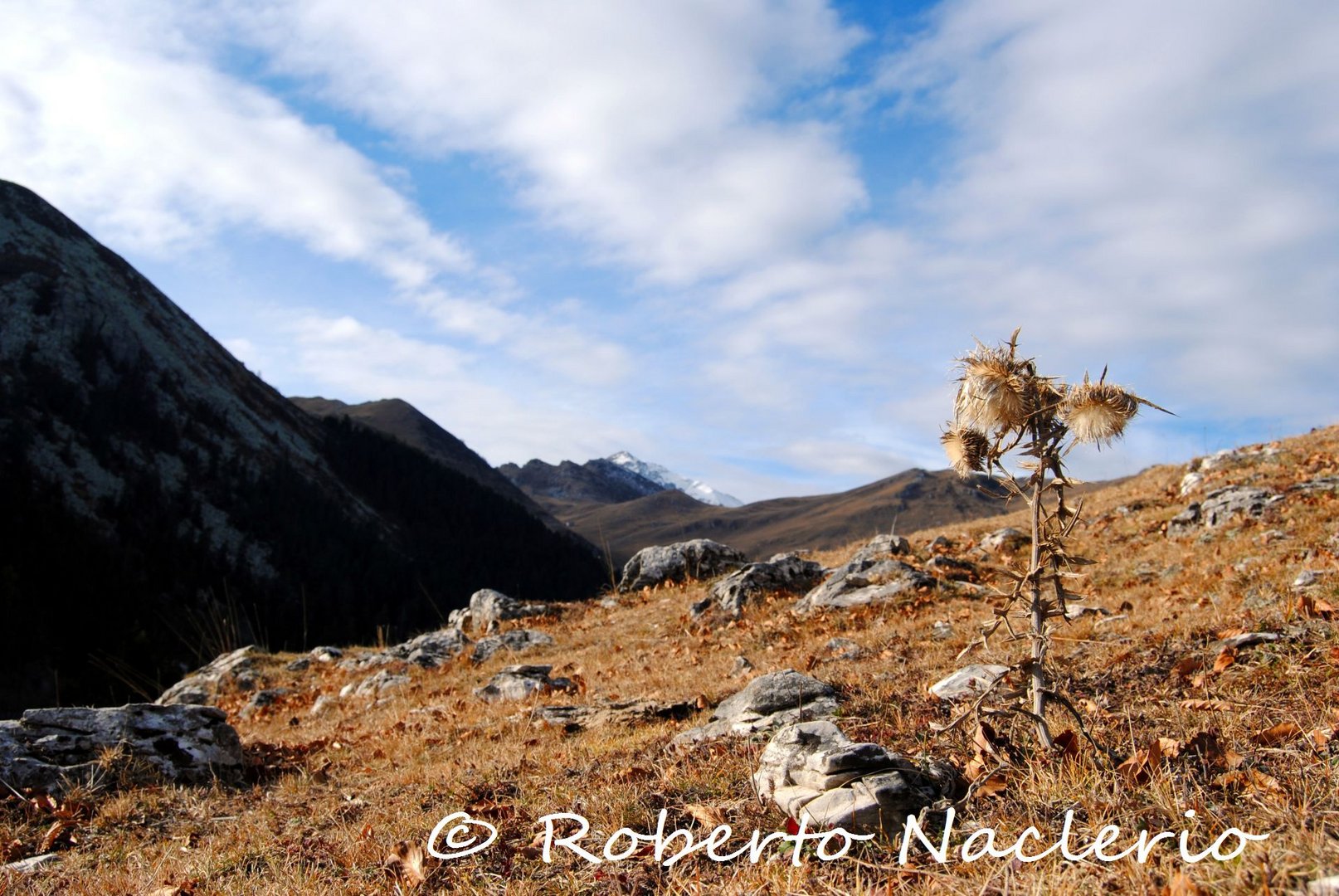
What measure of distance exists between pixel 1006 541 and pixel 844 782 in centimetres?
1376

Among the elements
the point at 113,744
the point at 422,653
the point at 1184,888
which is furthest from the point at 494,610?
the point at 1184,888

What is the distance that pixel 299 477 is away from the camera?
93.3 meters

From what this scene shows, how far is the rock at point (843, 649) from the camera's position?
1000 cm

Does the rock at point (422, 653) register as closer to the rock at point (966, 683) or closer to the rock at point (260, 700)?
the rock at point (260, 700)

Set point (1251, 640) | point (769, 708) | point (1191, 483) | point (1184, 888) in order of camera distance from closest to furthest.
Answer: point (1184, 888), point (1251, 640), point (769, 708), point (1191, 483)

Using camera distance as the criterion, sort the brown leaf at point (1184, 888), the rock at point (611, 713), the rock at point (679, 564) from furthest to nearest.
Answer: the rock at point (679, 564) < the rock at point (611, 713) < the brown leaf at point (1184, 888)

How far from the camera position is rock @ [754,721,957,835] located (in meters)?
4.14

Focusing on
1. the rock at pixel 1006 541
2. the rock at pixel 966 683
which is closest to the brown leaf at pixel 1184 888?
the rock at pixel 966 683

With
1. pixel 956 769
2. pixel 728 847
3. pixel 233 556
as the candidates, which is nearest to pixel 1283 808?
pixel 956 769

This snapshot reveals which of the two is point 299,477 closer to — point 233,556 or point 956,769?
point 233,556

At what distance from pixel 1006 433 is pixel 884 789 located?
205cm

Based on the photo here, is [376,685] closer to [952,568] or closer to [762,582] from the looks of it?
[762,582]

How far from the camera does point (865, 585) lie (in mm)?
14016

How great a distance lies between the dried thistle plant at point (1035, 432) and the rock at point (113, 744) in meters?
8.51
